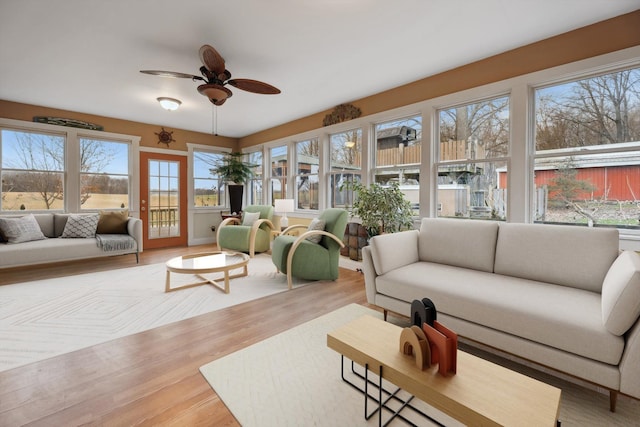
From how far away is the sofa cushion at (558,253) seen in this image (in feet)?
6.17

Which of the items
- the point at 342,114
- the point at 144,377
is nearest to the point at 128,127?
the point at 342,114

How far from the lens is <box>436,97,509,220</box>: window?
3.06 meters

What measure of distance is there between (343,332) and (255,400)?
1.99 ft

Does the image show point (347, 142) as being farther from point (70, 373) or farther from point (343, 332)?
point (70, 373)

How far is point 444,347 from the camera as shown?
1.12 meters

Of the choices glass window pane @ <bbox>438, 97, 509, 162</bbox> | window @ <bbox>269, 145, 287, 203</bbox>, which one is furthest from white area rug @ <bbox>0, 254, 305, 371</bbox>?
glass window pane @ <bbox>438, 97, 509, 162</bbox>

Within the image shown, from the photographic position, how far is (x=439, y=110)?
11.5 ft

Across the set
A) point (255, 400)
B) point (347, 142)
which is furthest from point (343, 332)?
point (347, 142)

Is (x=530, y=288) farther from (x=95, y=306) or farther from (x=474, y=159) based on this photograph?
(x=95, y=306)

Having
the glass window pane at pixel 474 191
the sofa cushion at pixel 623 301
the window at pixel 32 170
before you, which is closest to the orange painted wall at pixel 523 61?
the glass window pane at pixel 474 191

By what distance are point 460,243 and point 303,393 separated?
1.83m

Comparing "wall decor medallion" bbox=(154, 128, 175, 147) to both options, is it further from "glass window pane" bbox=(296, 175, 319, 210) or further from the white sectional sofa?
the white sectional sofa

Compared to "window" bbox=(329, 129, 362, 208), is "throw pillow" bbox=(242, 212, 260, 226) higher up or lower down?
lower down

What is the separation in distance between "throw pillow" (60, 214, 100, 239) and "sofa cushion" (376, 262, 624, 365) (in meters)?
4.55
